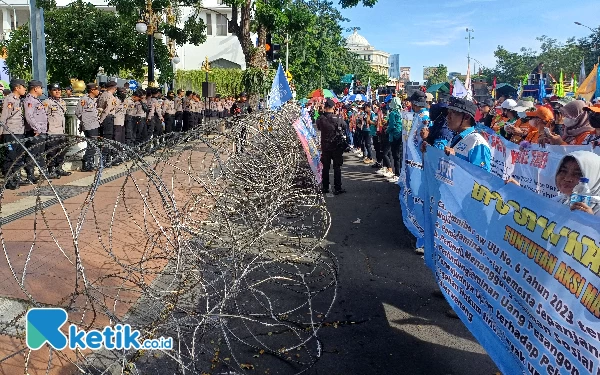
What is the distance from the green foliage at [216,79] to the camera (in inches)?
1898

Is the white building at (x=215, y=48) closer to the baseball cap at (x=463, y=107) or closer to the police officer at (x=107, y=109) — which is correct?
the police officer at (x=107, y=109)

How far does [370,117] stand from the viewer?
15.3 metres

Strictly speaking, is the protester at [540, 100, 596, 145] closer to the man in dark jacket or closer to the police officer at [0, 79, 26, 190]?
the man in dark jacket

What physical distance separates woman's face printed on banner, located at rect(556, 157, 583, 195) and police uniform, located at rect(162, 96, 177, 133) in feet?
51.5

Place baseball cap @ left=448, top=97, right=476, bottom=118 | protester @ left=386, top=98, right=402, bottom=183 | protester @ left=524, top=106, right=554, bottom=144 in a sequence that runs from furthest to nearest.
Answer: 1. protester @ left=386, top=98, right=402, bottom=183
2. protester @ left=524, top=106, right=554, bottom=144
3. baseball cap @ left=448, top=97, right=476, bottom=118

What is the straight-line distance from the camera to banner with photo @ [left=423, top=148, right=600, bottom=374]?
7.90 feet

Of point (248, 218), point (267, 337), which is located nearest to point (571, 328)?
point (267, 337)

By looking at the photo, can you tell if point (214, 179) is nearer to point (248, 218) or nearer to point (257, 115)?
point (248, 218)

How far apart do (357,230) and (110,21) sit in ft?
49.3

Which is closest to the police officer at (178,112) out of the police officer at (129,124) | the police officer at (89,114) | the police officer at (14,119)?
the police officer at (129,124)

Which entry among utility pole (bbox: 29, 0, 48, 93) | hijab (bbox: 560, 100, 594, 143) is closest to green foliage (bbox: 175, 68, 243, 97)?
utility pole (bbox: 29, 0, 48, 93)

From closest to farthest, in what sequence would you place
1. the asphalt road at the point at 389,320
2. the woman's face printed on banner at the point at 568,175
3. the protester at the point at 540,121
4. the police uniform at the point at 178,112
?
1. the woman's face printed on banner at the point at 568,175
2. the asphalt road at the point at 389,320
3. the protester at the point at 540,121
4. the police uniform at the point at 178,112

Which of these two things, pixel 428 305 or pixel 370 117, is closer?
pixel 428 305

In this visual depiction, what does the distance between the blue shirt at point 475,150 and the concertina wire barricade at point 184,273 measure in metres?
1.59
